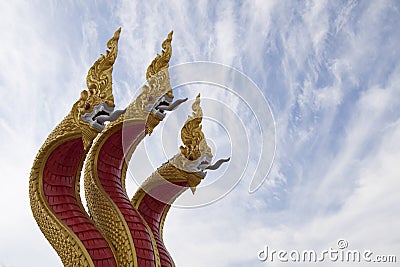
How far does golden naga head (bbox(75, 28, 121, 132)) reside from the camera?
6.81m

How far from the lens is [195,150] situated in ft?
27.4

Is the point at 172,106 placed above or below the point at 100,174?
above

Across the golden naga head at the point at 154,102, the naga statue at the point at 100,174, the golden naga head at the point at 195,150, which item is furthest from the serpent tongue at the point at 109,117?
the golden naga head at the point at 195,150

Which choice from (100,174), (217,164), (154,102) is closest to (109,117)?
(154,102)

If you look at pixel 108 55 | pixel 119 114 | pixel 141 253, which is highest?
pixel 108 55

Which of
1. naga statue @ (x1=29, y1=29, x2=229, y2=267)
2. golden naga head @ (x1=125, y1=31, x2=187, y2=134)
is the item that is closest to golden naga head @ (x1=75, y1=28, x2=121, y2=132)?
naga statue @ (x1=29, y1=29, x2=229, y2=267)

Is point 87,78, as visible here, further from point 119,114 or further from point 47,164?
point 47,164

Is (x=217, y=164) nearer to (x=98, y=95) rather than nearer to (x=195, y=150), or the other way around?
(x=195, y=150)

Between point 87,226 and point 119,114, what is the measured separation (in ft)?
5.71

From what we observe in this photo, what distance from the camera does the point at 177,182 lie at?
28.3 feet

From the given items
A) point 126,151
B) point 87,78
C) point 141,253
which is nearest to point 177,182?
point 126,151

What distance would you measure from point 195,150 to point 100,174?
1.76 meters

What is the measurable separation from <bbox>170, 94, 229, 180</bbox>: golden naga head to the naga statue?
987 millimetres

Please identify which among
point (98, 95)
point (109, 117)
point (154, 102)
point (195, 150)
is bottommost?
point (109, 117)
